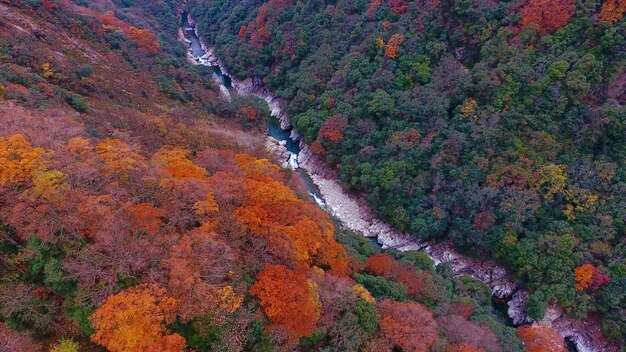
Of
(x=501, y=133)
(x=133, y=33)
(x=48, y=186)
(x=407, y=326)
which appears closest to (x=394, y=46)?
(x=501, y=133)

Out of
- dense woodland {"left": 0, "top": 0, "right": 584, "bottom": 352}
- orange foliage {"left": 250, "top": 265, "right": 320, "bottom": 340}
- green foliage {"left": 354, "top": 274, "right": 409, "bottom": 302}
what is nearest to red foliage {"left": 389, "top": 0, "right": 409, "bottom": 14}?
dense woodland {"left": 0, "top": 0, "right": 584, "bottom": 352}

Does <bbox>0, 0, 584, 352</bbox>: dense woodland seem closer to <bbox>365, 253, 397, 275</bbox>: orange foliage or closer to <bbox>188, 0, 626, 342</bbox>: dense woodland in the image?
<bbox>365, 253, 397, 275</bbox>: orange foliage

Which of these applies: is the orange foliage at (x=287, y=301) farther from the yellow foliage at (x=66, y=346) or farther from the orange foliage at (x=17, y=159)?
the orange foliage at (x=17, y=159)

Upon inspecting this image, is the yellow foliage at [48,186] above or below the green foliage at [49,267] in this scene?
above

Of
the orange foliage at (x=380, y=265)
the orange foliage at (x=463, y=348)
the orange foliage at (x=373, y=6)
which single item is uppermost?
the orange foliage at (x=373, y=6)

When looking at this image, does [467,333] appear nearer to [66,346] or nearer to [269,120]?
[66,346]

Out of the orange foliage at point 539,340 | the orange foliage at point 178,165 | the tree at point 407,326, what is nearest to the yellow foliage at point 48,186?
the orange foliage at point 178,165

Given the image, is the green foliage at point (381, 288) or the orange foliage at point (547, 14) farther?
the orange foliage at point (547, 14)
